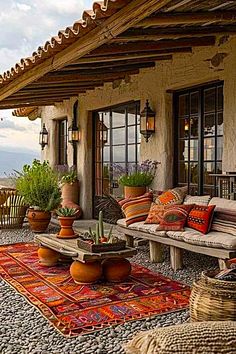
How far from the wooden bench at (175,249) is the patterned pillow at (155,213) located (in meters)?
0.17

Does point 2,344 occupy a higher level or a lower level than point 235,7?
lower

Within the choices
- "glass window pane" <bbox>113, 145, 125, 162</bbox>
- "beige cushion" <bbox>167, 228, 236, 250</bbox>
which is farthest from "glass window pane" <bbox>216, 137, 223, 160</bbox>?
"glass window pane" <bbox>113, 145, 125, 162</bbox>

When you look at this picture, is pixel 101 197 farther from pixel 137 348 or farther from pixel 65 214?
pixel 137 348

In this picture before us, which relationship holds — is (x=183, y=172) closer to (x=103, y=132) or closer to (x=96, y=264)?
(x=103, y=132)

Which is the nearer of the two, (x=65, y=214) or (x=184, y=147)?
Answer: (x=65, y=214)

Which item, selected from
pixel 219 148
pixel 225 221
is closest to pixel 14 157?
pixel 219 148

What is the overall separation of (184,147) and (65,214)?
2346mm

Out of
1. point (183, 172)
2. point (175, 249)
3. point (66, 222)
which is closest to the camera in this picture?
point (175, 249)

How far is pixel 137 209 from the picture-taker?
5223 millimetres

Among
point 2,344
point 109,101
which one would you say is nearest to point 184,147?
point 109,101

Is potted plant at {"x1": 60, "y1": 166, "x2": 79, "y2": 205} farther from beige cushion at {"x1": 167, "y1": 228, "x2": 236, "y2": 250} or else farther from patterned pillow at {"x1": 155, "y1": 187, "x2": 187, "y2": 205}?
beige cushion at {"x1": 167, "y1": 228, "x2": 236, "y2": 250}

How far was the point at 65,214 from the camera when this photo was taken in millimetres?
4582

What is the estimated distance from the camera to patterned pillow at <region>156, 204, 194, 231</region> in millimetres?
4492

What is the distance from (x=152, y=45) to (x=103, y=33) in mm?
1523
